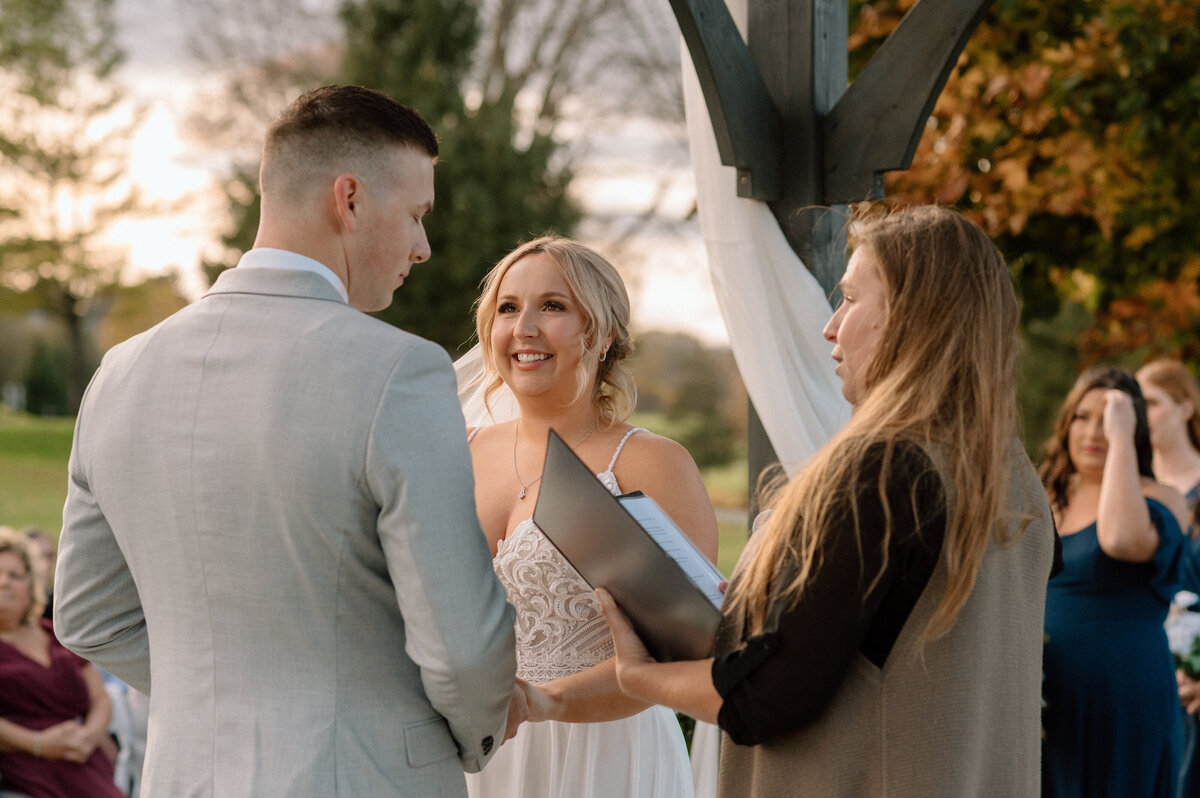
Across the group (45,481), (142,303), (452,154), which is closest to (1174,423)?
(452,154)

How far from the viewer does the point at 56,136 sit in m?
23.3

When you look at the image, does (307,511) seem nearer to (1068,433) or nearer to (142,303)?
(1068,433)

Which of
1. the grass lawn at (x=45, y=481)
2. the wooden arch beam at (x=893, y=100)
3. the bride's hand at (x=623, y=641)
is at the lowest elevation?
the grass lawn at (x=45, y=481)

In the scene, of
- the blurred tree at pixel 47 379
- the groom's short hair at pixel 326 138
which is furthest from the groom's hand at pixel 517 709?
the blurred tree at pixel 47 379

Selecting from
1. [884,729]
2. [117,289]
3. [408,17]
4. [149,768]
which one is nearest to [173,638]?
[149,768]

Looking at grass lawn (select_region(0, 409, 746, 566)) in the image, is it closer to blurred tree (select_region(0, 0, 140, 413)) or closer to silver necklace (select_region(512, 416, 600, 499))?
blurred tree (select_region(0, 0, 140, 413))

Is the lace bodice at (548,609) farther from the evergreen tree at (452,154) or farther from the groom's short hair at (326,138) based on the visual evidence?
the evergreen tree at (452,154)

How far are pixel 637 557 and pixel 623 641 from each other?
194mm

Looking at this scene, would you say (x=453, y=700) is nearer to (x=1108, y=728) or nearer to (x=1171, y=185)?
(x=1108, y=728)

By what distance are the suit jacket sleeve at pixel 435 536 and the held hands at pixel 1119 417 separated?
308cm

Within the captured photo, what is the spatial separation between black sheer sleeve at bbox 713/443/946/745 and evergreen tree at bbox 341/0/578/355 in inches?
464

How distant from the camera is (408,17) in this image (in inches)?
564

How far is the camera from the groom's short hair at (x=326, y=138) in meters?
1.84

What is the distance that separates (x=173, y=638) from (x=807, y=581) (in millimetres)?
1004
